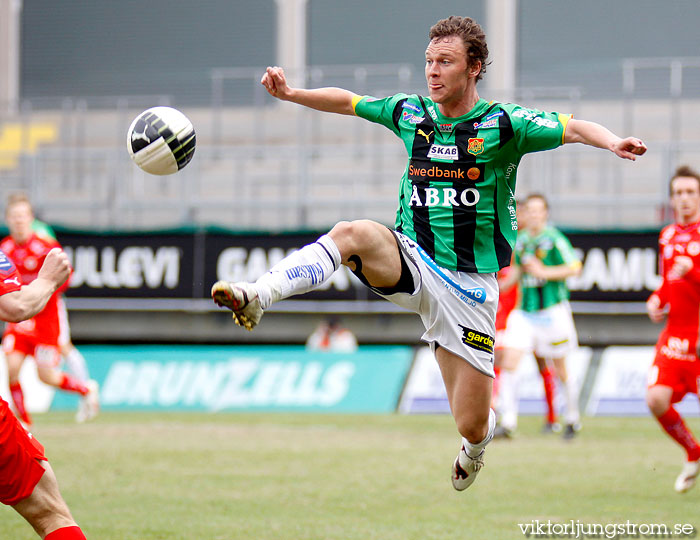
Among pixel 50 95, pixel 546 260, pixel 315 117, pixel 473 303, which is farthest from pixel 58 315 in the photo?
pixel 50 95

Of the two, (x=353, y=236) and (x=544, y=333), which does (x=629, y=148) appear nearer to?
(x=353, y=236)

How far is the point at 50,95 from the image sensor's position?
2998 cm

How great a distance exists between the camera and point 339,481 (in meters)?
8.83

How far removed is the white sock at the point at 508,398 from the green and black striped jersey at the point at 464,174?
604 cm

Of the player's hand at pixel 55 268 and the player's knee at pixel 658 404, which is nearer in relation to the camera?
the player's hand at pixel 55 268

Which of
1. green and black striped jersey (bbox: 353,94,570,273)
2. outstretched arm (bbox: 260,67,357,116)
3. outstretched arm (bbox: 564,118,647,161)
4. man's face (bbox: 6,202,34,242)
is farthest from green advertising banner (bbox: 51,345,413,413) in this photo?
outstretched arm (bbox: 564,118,647,161)

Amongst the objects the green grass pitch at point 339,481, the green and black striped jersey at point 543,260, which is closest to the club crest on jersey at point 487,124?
the green grass pitch at point 339,481

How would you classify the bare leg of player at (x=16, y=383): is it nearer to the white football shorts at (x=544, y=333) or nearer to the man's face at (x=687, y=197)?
the white football shorts at (x=544, y=333)

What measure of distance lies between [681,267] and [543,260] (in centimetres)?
443

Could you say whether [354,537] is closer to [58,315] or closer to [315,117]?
[58,315]

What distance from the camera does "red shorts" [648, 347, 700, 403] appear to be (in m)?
8.61

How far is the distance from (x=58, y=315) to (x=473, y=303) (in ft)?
26.0

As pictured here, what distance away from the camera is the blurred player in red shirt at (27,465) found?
477cm

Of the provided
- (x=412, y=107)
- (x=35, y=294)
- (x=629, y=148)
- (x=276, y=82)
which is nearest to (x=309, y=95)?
(x=276, y=82)
